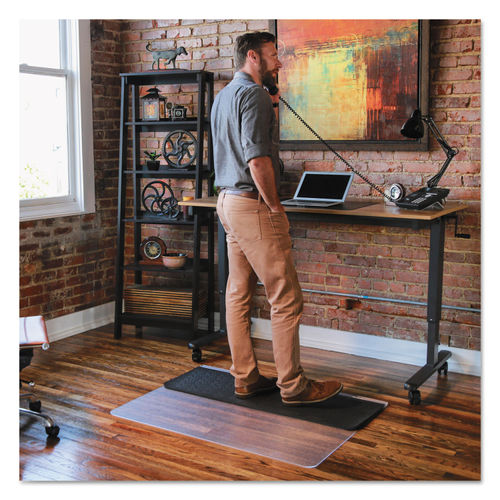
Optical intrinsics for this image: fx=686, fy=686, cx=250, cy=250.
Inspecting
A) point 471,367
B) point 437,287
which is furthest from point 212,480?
point 471,367

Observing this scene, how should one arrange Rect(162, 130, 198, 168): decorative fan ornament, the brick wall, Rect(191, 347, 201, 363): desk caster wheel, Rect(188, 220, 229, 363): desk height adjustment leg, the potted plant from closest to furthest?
the brick wall → Rect(191, 347, 201, 363): desk caster wheel → Rect(188, 220, 229, 363): desk height adjustment leg → Rect(162, 130, 198, 168): decorative fan ornament → the potted plant

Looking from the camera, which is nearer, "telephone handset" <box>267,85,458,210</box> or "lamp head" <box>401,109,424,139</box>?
"telephone handset" <box>267,85,458,210</box>

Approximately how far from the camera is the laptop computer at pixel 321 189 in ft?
13.1

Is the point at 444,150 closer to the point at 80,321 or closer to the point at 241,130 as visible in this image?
the point at 241,130

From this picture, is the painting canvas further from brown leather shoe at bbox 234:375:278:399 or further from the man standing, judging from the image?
brown leather shoe at bbox 234:375:278:399

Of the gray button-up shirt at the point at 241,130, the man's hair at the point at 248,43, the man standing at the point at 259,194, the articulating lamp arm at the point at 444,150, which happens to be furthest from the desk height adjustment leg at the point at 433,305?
the man's hair at the point at 248,43

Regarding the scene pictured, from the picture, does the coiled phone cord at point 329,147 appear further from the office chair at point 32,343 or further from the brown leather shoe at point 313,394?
the office chair at point 32,343

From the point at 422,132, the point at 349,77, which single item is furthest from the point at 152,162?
the point at 422,132

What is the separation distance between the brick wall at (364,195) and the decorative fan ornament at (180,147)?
0.74 feet

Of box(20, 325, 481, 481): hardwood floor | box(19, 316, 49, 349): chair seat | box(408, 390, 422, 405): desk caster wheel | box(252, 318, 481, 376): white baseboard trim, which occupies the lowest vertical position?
box(20, 325, 481, 481): hardwood floor

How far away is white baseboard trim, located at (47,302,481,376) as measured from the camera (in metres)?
4.13

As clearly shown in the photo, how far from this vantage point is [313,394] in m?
3.52

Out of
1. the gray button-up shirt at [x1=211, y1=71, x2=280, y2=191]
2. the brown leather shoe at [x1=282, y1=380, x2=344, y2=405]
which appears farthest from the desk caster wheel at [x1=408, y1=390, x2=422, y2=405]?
the gray button-up shirt at [x1=211, y1=71, x2=280, y2=191]

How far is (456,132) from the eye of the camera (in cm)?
398
